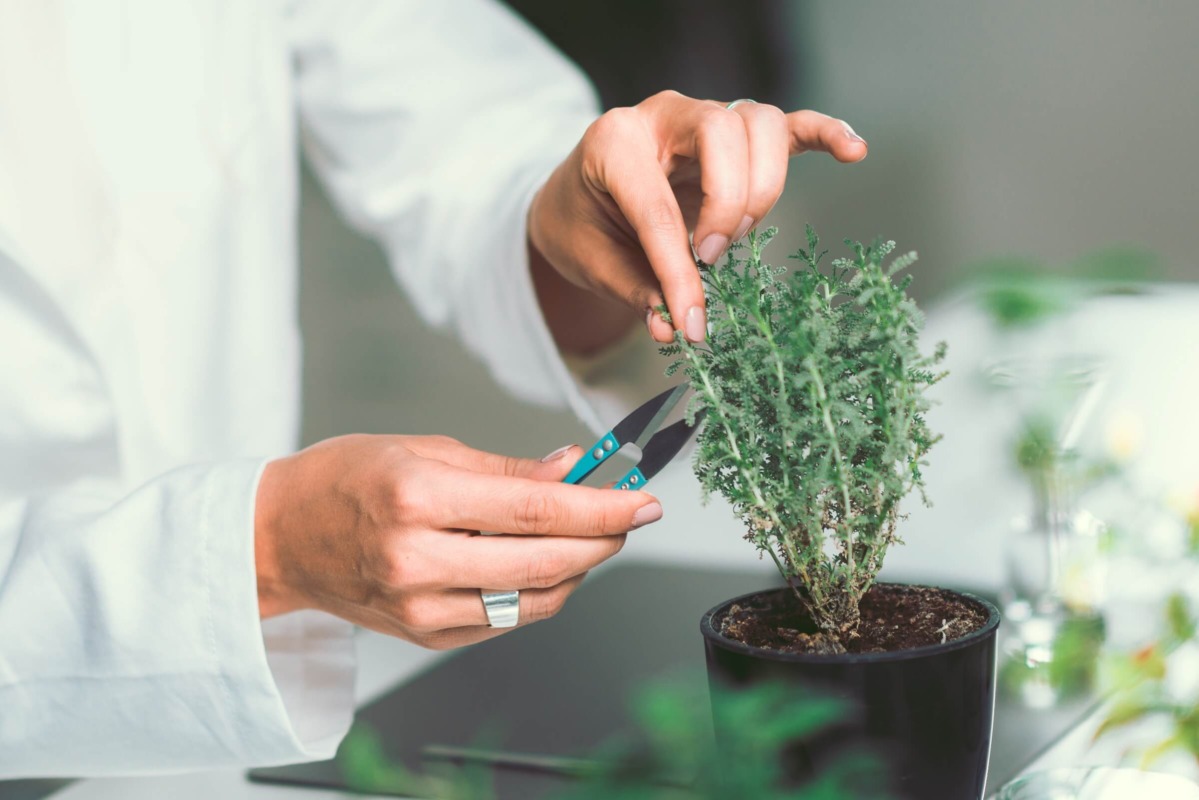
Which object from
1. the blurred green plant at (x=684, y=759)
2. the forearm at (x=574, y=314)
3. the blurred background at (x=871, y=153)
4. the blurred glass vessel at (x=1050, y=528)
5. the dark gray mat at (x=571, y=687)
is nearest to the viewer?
the blurred green plant at (x=684, y=759)

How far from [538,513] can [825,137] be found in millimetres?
264

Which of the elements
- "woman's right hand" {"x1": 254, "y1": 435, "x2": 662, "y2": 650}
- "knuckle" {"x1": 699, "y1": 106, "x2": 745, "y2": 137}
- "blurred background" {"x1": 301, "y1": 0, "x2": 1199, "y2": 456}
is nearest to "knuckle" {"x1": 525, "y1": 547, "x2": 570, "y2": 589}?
"woman's right hand" {"x1": 254, "y1": 435, "x2": 662, "y2": 650}

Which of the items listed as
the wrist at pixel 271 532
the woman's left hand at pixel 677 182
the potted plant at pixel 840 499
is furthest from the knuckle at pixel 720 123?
the wrist at pixel 271 532

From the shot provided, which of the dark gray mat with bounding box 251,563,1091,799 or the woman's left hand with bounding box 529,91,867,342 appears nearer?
the woman's left hand with bounding box 529,91,867,342

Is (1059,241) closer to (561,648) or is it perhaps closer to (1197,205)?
(1197,205)

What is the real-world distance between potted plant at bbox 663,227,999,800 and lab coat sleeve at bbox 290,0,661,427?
65cm

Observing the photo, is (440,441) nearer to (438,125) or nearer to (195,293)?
(195,293)

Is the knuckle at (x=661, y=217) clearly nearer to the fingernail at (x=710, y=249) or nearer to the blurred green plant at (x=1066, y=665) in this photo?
the fingernail at (x=710, y=249)

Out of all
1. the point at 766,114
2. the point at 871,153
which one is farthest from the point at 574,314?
the point at 871,153

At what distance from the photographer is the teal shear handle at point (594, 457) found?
0.57m

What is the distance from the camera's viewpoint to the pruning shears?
540 mm

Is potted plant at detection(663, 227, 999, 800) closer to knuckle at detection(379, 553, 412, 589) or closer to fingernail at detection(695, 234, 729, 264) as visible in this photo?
fingernail at detection(695, 234, 729, 264)

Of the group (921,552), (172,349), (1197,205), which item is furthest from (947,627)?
(1197,205)

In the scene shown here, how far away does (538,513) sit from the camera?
1.84 feet
